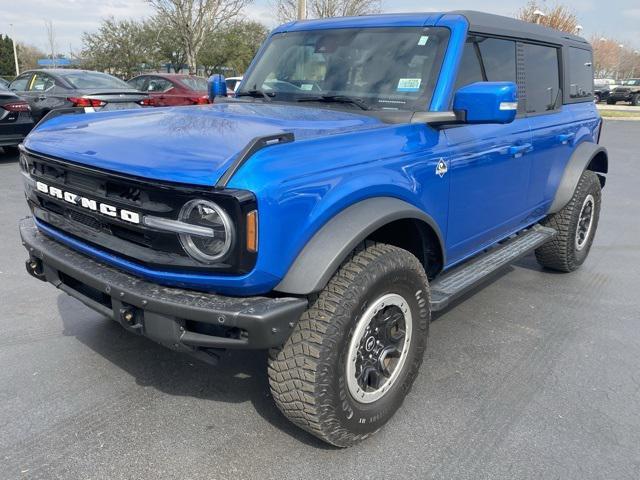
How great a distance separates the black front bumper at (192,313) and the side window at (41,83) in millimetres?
9784

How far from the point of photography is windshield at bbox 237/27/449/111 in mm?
3211

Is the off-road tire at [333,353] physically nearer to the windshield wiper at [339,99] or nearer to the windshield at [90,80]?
the windshield wiper at [339,99]

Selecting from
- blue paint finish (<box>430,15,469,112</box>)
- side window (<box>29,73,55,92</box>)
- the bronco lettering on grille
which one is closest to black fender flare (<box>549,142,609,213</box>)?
blue paint finish (<box>430,15,469,112</box>)

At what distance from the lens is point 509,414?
2.89 m

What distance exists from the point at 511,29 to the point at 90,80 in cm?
931

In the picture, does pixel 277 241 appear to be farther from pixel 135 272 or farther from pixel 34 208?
pixel 34 208

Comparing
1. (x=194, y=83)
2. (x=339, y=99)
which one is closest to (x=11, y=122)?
(x=194, y=83)

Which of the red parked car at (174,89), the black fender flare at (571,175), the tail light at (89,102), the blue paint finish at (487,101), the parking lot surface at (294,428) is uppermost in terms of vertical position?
the red parked car at (174,89)

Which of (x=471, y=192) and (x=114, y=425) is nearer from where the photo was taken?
(x=114, y=425)

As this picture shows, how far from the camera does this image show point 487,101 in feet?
9.32

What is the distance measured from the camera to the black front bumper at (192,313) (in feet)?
6.95

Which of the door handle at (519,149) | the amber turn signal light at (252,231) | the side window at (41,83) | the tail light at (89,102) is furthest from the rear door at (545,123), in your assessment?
the side window at (41,83)

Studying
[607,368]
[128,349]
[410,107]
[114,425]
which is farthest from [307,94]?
[607,368]

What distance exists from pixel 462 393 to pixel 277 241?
1.55 meters
